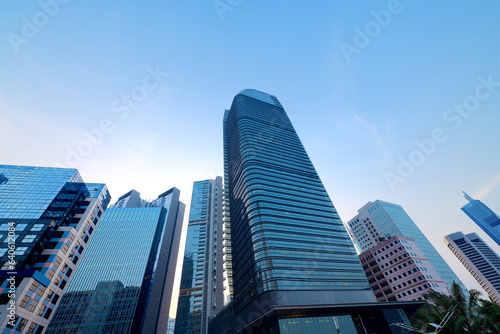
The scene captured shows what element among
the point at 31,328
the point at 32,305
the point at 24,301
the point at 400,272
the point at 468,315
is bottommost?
the point at 468,315

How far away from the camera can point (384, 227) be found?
11969 centimetres

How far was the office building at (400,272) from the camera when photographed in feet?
273

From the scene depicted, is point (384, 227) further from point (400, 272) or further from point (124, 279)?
point (124, 279)

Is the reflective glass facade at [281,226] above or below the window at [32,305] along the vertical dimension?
above

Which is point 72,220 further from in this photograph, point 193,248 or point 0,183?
point 193,248

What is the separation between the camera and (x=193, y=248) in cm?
15762

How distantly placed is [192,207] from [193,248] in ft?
114

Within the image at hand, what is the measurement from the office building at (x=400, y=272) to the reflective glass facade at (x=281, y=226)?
2603 centimetres

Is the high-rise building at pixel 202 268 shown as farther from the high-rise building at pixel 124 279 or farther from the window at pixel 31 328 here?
the window at pixel 31 328

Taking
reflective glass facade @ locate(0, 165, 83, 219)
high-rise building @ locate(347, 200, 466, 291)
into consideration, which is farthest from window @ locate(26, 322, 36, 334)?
high-rise building @ locate(347, 200, 466, 291)

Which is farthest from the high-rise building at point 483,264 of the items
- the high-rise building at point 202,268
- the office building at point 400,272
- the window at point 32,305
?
the window at point 32,305

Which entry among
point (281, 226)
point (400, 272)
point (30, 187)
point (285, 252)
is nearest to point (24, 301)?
point (30, 187)

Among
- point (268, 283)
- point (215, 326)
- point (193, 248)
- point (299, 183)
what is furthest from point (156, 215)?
point (268, 283)

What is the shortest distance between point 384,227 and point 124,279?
138 metres
